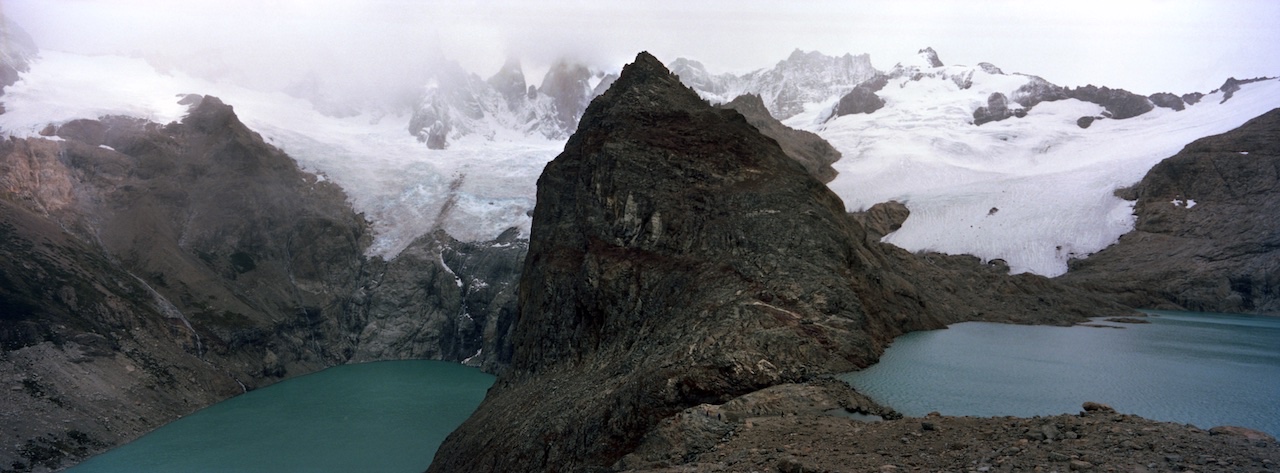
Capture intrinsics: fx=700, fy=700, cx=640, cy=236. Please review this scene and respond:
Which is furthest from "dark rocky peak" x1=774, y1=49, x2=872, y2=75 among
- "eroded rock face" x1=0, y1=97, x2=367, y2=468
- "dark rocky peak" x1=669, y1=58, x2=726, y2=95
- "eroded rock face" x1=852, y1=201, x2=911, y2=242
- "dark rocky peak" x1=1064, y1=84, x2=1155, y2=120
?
"eroded rock face" x1=0, y1=97, x2=367, y2=468

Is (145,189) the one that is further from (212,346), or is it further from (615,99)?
(615,99)

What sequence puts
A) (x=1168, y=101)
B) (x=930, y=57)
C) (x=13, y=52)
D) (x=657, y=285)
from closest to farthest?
(x=657, y=285), (x=13, y=52), (x=1168, y=101), (x=930, y=57)

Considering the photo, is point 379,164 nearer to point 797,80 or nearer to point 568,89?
point 568,89

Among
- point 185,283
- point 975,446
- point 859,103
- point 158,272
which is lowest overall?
point 185,283

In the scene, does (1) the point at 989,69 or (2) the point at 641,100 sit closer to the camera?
(2) the point at 641,100

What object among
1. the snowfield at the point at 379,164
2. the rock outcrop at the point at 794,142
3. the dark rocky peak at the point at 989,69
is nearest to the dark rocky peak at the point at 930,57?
the dark rocky peak at the point at 989,69

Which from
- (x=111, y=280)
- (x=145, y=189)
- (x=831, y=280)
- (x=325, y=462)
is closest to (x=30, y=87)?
(x=145, y=189)

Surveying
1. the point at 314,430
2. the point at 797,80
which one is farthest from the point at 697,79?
the point at 314,430

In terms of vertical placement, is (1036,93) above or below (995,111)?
above

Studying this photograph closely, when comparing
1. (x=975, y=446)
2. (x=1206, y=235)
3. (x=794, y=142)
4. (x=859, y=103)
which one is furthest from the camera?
(x=859, y=103)
